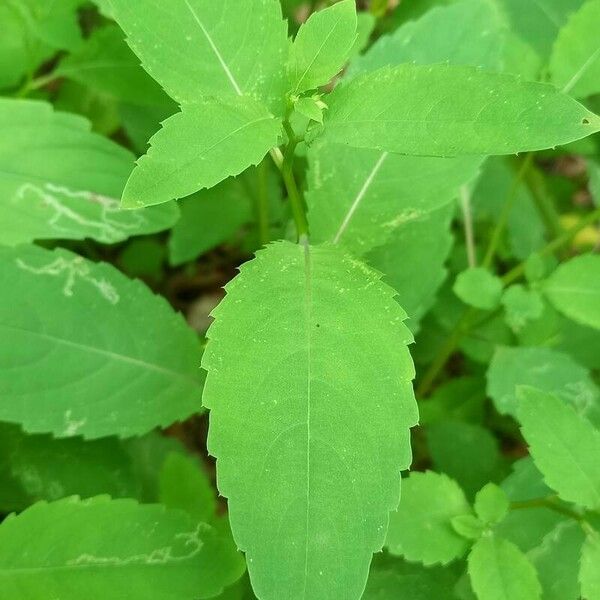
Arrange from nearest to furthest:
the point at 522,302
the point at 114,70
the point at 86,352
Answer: the point at 86,352
the point at 522,302
the point at 114,70

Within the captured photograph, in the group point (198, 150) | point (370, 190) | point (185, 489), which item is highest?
point (198, 150)

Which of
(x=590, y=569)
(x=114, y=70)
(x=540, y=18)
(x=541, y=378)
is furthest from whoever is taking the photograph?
(x=540, y=18)

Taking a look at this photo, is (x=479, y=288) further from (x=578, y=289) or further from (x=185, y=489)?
(x=185, y=489)

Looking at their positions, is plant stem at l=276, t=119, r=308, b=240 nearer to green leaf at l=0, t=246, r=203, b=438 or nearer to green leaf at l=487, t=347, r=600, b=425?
green leaf at l=0, t=246, r=203, b=438

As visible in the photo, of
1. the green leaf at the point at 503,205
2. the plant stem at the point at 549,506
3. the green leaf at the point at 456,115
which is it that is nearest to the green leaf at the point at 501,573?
the plant stem at the point at 549,506

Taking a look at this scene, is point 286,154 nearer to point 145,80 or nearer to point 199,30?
point 199,30

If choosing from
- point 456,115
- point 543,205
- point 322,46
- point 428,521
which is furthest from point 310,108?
point 543,205

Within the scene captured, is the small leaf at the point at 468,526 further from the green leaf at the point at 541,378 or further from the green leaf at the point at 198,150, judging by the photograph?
the green leaf at the point at 198,150
